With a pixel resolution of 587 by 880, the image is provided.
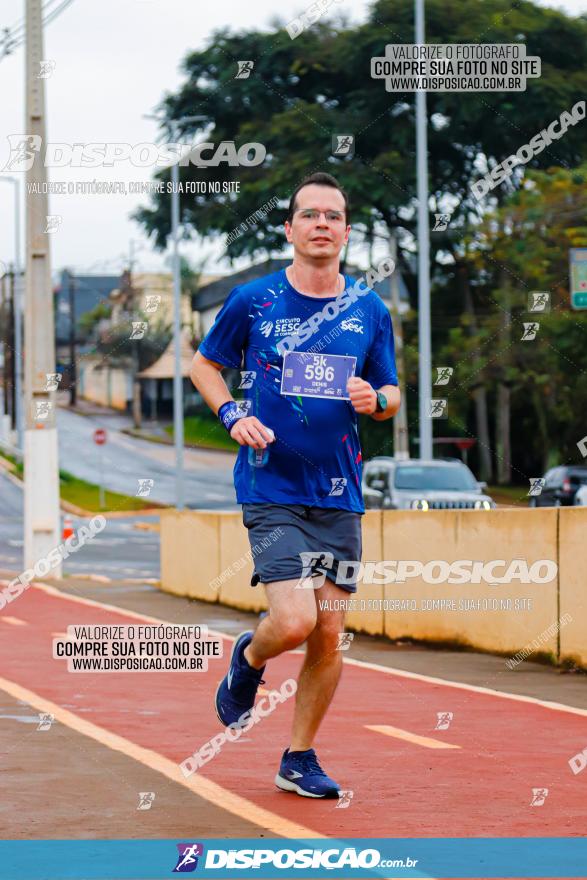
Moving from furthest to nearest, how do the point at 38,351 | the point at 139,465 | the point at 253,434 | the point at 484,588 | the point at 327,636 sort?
1. the point at 139,465
2. the point at 38,351
3. the point at 484,588
4. the point at 327,636
5. the point at 253,434

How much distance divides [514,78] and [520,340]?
11059 millimetres

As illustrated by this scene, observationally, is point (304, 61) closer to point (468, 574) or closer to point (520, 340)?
point (520, 340)

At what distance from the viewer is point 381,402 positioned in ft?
22.5

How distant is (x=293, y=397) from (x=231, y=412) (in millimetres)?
268

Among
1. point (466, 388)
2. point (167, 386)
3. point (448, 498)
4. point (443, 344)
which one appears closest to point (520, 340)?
point (466, 388)

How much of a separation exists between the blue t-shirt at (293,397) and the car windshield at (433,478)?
2142 centimetres
